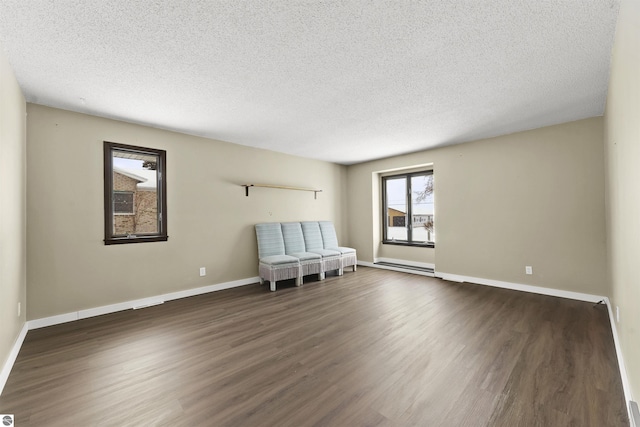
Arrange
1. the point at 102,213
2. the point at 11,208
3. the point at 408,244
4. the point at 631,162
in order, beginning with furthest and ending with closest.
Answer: the point at 408,244 → the point at 102,213 → the point at 11,208 → the point at 631,162

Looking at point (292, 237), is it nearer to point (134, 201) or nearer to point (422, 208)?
point (134, 201)

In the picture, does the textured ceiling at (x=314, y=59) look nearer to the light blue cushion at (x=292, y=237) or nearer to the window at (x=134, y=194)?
the window at (x=134, y=194)

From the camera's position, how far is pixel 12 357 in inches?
85.8

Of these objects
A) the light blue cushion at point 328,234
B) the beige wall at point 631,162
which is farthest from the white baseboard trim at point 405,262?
the beige wall at point 631,162

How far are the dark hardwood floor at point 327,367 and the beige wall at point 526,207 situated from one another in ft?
2.18

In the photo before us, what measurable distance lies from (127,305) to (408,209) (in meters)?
5.21

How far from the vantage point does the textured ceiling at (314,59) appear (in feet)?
5.47

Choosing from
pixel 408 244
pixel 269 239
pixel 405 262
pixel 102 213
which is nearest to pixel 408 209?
pixel 408 244

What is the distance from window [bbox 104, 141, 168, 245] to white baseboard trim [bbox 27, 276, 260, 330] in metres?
0.79

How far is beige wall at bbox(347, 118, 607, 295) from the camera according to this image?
351 cm

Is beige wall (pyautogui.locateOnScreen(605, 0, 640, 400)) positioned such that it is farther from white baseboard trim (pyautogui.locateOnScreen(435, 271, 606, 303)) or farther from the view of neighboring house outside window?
the view of neighboring house outside window

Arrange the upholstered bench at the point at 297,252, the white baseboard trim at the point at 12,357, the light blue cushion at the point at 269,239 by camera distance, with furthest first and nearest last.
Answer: the light blue cushion at the point at 269,239 < the upholstered bench at the point at 297,252 < the white baseboard trim at the point at 12,357

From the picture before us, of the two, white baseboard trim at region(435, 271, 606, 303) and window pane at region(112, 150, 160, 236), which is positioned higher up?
window pane at region(112, 150, 160, 236)

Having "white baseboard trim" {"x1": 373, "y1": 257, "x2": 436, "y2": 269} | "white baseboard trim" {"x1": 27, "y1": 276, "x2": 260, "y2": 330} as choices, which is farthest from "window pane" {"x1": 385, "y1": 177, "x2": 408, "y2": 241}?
"white baseboard trim" {"x1": 27, "y1": 276, "x2": 260, "y2": 330}
